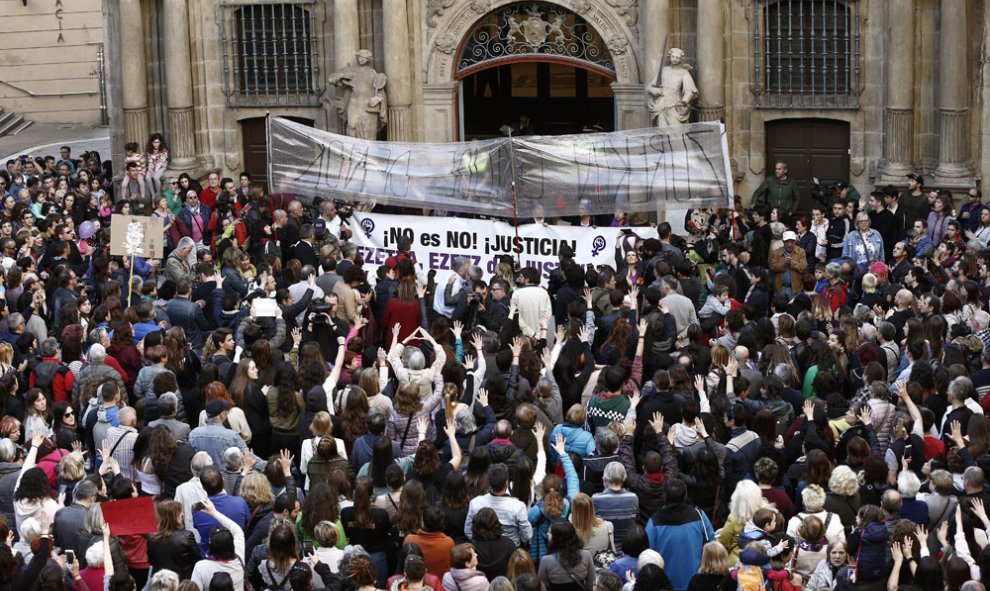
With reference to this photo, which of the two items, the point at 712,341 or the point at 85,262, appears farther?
the point at 85,262

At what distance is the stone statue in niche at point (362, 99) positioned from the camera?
2670 centimetres

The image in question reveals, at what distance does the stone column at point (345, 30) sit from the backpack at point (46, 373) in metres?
10.9

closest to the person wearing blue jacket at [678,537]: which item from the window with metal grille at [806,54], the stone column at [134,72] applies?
the window with metal grille at [806,54]

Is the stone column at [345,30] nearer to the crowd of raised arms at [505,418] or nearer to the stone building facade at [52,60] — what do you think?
A: the crowd of raised arms at [505,418]

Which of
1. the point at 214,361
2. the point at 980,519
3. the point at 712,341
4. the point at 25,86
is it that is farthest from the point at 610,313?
the point at 25,86

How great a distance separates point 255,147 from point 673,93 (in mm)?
7063

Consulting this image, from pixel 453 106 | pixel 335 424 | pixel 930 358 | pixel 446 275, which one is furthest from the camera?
pixel 453 106

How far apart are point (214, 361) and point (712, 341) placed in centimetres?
487

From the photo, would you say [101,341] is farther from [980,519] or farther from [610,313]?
[980,519]

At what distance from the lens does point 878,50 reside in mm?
25859

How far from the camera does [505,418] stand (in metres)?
15.8

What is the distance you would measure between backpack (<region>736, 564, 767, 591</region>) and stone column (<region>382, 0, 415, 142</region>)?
1579cm

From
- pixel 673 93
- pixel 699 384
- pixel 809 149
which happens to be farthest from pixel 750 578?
pixel 809 149

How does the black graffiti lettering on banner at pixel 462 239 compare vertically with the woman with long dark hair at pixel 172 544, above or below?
above
